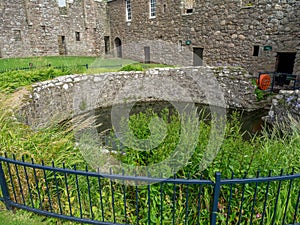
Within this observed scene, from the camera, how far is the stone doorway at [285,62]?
10.9 m

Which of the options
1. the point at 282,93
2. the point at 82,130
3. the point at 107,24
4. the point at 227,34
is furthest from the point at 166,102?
the point at 107,24

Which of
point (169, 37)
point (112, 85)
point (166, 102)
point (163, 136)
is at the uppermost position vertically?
point (169, 37)

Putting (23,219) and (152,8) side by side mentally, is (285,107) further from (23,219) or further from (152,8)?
(152,8)

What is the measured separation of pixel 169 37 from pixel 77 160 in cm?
1372

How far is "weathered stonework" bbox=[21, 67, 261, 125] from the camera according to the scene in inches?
320

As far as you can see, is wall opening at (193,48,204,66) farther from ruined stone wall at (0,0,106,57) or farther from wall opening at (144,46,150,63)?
ruined stone wall at (0,0,106,57)

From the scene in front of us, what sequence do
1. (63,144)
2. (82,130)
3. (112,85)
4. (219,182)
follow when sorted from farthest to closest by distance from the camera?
(112,85)
(82,130)
(63,144)
(219,182)

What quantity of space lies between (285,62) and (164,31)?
25.4 feet

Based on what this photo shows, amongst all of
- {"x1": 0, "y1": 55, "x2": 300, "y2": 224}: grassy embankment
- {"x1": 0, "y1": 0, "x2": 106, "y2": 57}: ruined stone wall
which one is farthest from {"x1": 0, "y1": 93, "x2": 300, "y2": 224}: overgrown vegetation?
{"x1": 0, "y1": 0, "x2": 106, "y2": 57}: ruined stone wall

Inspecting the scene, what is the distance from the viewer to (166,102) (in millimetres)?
10336

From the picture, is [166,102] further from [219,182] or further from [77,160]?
[219,182]

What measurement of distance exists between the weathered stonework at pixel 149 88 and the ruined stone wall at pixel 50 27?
10.3 m

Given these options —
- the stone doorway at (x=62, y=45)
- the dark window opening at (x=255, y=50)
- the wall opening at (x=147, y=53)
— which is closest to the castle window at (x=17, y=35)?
the stone doorway at (x=62, y=45)

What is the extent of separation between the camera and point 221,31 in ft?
41.1
